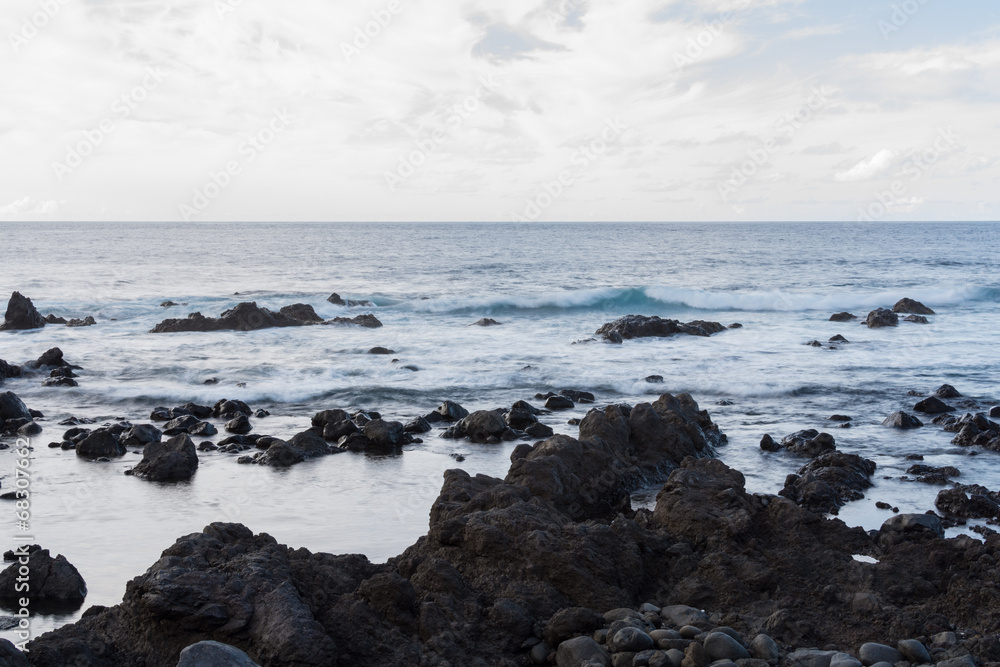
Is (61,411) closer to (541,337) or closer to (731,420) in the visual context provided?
(731,420)

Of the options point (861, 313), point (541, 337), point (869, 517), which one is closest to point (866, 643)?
point (869, 517)

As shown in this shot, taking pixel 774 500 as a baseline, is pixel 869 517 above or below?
below

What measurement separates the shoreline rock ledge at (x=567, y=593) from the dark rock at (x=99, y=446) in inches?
247

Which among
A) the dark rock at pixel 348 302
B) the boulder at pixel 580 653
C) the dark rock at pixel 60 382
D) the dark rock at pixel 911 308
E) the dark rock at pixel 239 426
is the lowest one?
the dark rock at pixel 60 382

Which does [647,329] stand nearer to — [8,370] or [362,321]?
[362,321]

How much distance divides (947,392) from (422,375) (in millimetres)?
11425

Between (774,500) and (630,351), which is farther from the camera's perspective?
(630,351)

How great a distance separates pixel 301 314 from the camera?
29.9 meters

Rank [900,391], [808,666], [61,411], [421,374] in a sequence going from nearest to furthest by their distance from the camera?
[808,666], [61,411], [900,391], [421,374]

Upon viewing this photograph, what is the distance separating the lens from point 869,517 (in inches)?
356

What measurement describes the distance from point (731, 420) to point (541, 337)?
12.7 meters

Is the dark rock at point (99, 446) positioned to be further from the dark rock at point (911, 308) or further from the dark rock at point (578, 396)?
the dark rock at point (911, 308)

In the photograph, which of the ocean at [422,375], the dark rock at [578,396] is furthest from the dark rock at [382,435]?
the dark rock at [578,396]

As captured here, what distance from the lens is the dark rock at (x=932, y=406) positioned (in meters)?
14.6
